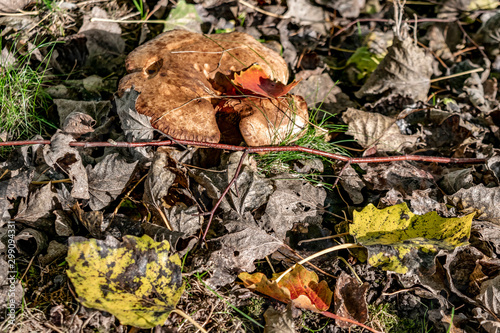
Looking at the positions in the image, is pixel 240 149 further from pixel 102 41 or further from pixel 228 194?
pixel 102 41

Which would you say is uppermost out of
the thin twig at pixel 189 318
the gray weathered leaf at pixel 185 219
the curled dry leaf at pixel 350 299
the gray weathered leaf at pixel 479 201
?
the gray weathered leaf at pixel 185 219

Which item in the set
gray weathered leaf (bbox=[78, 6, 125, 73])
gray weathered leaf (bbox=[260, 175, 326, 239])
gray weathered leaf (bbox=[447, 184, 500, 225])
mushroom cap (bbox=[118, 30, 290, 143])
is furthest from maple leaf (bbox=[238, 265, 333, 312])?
gray weathered leaf (bbox=[78, 6, 125, 73])

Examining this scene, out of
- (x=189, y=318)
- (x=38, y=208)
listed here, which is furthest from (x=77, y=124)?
(x=189, y=318)

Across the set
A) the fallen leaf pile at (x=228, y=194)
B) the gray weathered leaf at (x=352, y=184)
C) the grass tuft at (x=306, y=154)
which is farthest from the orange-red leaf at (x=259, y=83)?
the gray weathered leaf at (x=352, y=184)

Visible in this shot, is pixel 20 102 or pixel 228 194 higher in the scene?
pixel 20 102

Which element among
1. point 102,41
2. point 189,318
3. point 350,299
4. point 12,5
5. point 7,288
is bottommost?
point 350,299

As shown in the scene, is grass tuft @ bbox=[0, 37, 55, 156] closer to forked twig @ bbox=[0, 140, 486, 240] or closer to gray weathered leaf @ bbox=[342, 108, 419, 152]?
forked twig @ bbox=[0, 140, 486, 240]

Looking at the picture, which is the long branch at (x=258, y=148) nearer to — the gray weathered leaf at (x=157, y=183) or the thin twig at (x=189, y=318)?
the gray weathered leaf at (x=157, y=183)
